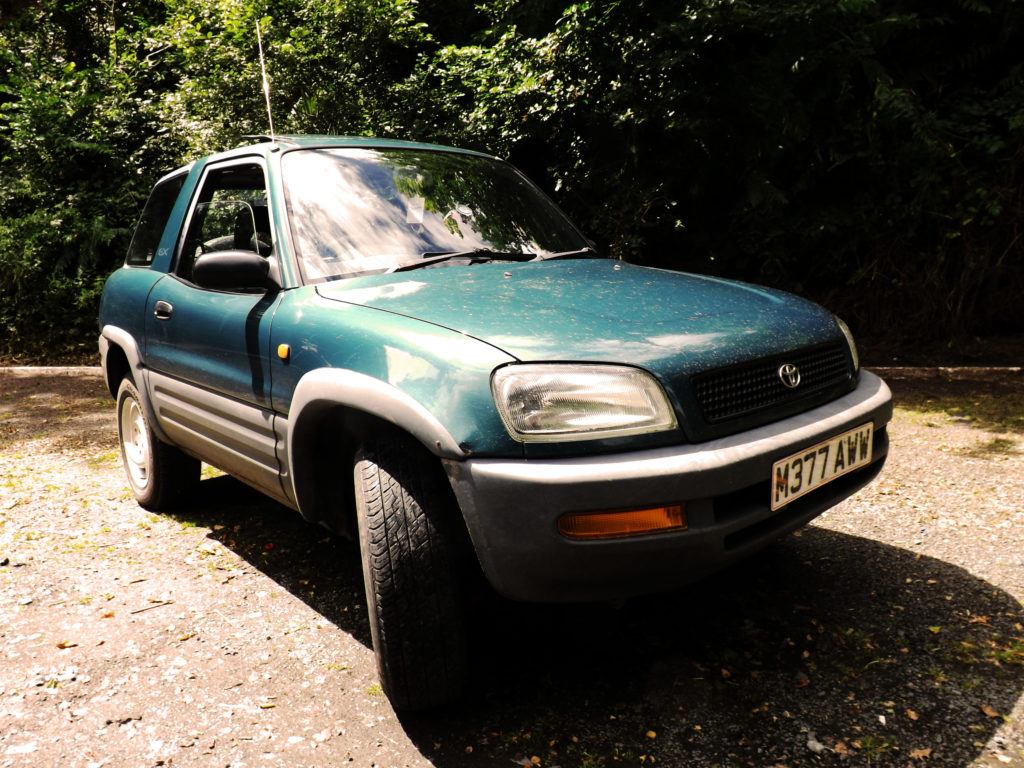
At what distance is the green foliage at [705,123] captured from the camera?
6.68 m

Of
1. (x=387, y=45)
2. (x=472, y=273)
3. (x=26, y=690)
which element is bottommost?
(x=26, y=690)

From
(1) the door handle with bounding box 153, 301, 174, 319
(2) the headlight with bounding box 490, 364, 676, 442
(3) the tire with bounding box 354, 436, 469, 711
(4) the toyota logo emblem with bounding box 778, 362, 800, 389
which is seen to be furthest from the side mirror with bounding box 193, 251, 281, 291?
(4) the toyota logo emblem with bounding box 778, 362, 800, 389

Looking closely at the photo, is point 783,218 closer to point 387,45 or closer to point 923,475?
point 923,475

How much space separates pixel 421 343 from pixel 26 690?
5.66 ft

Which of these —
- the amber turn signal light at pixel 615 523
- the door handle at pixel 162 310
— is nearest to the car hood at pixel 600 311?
the amber turn signal light at pixel 615 523

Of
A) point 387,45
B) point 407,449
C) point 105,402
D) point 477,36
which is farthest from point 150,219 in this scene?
point 477,36

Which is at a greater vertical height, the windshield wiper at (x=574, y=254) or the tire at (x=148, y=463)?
the windshield wiper at (x=574, y=254)

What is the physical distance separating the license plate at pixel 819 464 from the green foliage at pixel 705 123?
460 centimetres

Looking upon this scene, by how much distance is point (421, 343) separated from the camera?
84.9 inches

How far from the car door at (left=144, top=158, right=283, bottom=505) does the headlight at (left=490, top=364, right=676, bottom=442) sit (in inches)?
43.6

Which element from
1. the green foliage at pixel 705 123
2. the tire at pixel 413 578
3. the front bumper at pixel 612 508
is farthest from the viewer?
the green foliage at pixel 705 123

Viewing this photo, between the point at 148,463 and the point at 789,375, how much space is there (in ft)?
10.5

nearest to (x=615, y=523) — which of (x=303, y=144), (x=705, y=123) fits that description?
(x=303, y=144)

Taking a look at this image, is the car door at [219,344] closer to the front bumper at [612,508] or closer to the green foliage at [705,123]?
the front bumper at [612,508]
